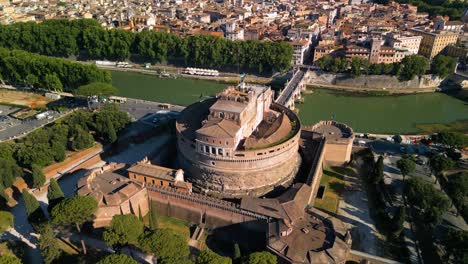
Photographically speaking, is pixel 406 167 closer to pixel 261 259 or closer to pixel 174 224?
pixel 261 259

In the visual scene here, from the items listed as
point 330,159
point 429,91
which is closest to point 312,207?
point 330,159

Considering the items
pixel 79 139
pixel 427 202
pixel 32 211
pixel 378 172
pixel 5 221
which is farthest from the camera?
pixel 79 139

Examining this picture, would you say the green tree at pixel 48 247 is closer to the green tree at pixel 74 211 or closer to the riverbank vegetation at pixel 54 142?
the green tree at pixel 74 211

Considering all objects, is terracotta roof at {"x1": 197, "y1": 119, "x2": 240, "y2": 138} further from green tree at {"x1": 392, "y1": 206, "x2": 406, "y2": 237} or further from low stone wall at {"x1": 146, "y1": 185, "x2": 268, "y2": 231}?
green tree at {"x1": 392, "y1": 206, "x2": 406, "y2": 237}

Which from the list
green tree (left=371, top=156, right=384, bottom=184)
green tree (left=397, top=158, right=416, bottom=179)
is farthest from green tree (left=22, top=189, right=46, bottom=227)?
green tree (left=397, top=158, right=416, bottom=179)

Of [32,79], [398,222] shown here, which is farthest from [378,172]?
[32,79]

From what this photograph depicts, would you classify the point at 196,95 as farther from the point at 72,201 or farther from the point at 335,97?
the point at 72,201

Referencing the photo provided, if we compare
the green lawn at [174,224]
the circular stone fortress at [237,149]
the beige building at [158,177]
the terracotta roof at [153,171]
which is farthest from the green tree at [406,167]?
the terracotta roof at [153,171]
